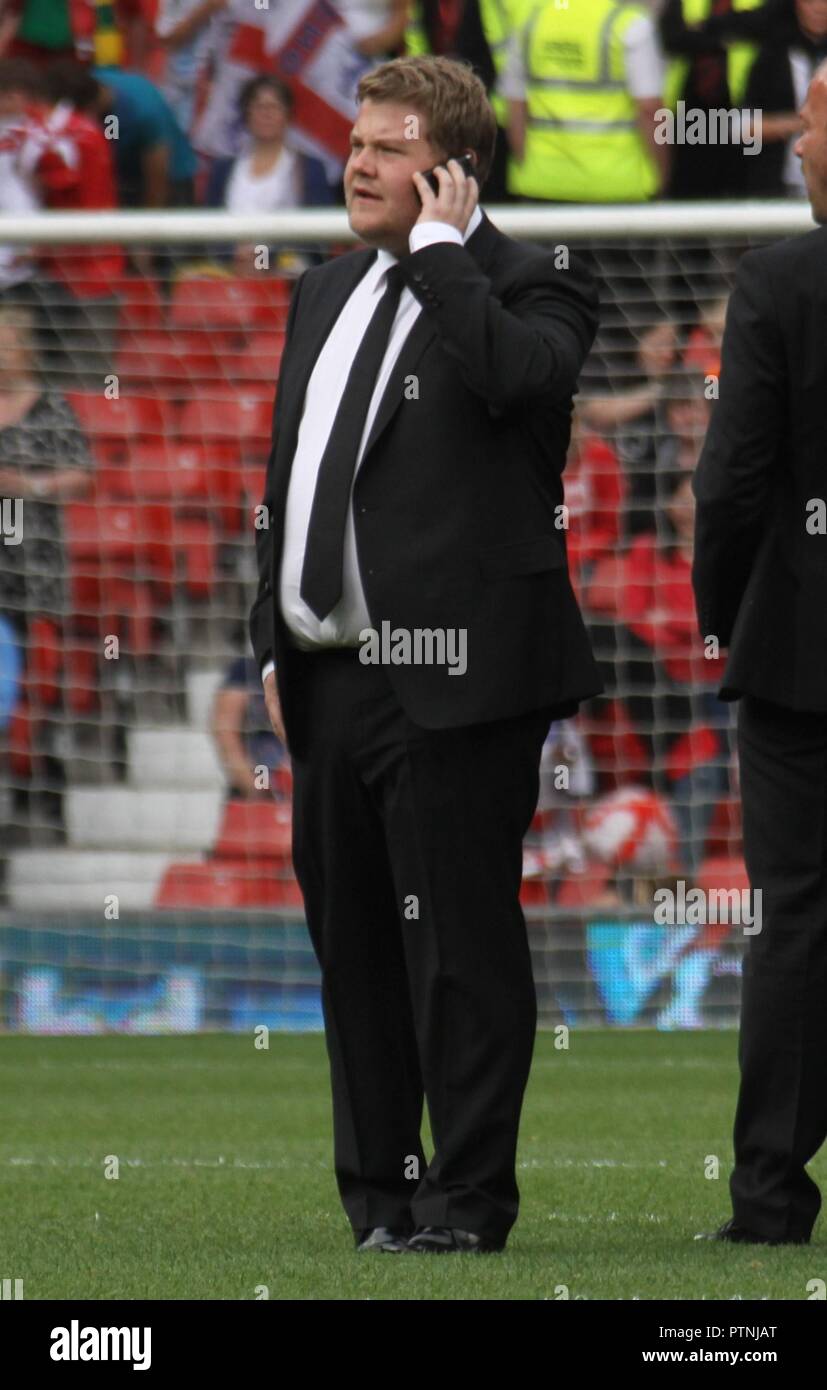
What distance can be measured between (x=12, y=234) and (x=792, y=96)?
3161mm

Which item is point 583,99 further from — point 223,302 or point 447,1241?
point 447,1241

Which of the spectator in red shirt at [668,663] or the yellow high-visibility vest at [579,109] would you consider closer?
the spectator in red shirt at [668,663]

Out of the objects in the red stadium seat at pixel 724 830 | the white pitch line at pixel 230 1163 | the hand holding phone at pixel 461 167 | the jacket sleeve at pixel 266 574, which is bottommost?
the white pitch line at pixel 230 1163

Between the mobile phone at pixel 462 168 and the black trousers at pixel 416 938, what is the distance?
2.43 feet

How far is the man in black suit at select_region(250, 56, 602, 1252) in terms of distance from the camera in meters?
3.67

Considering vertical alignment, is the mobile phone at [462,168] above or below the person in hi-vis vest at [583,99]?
below

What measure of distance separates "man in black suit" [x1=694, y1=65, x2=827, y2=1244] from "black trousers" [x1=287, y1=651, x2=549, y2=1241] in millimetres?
357

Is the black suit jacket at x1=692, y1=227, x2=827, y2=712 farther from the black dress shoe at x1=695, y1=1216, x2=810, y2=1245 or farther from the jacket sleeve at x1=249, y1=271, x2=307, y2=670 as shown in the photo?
the black dress shoe at x1=695, y1=1216, x2=810, y2=1245

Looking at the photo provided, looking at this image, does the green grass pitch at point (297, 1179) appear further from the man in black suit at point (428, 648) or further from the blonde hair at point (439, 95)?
the blonde hair at point (439, 95)

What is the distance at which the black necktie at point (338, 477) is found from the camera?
3.76m

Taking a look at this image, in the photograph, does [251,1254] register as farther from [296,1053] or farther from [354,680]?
[296,1053]

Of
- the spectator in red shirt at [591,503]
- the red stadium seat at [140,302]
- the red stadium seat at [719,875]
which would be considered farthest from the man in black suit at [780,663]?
the red stadium seat at [140,302]

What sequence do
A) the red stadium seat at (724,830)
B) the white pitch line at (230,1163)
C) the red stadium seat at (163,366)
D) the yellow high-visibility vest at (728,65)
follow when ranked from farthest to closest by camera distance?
the yellow high-visibility vest at (728,65) → the red stadium seat at (163,366) → the red stadium seat at (724,830) → the white pitch line at (230,1163)

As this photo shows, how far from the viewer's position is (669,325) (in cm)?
868
